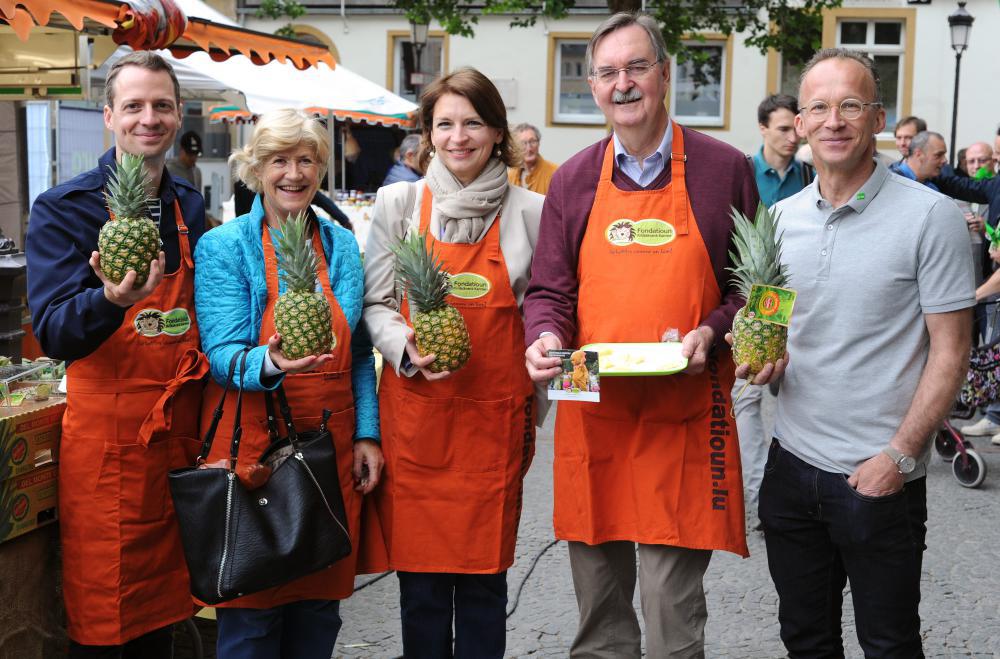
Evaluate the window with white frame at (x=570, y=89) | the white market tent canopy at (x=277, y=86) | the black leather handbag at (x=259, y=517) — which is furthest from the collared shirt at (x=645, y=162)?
the window with white frame at (x=570, y=89)

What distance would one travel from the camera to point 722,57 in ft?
77.8

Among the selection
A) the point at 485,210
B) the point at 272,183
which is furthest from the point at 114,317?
the point at 485,210

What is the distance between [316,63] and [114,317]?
514cm

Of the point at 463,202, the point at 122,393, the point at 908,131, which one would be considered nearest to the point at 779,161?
the point at 463,202

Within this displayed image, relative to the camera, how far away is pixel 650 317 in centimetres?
328

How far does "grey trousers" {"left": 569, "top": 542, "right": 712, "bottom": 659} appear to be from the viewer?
11.1ft

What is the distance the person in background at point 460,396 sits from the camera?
3.59 m

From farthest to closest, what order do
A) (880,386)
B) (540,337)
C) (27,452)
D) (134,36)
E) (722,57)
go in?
(722,57)
(134,36)
(27,452)
(540,337)
(880,386)

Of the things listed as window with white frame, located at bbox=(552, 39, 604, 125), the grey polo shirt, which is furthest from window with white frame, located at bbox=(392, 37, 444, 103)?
the grey polo shirt

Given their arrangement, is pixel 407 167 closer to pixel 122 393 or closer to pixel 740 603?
pixel 740 603

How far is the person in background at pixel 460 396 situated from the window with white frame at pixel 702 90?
68.0ft

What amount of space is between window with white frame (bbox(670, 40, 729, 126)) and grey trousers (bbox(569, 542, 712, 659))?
69.0 ft

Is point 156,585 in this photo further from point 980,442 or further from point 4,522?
point 980,442

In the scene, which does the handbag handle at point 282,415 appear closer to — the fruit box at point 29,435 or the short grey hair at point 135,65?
the fruit box at point 29,435
